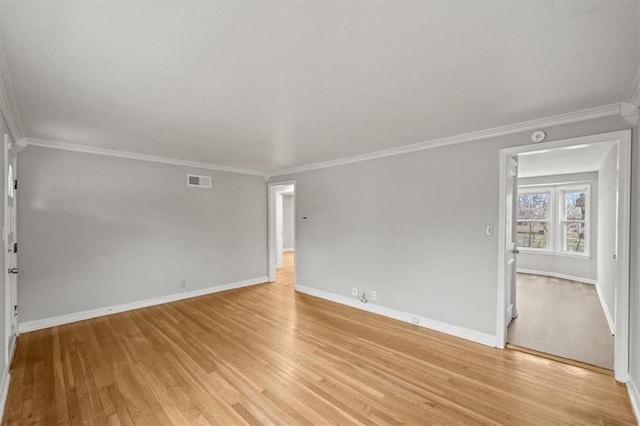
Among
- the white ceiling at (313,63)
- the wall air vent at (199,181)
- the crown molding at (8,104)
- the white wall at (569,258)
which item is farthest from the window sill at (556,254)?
the crown molding at (8,104)

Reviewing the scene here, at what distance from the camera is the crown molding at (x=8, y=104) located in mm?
1807

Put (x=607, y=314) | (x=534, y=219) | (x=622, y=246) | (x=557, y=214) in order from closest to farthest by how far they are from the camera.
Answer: (x=622, y=246), (x=607, y=314), (x=557, y=214), (x=534, y=219)

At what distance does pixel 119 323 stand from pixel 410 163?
4.54 meters

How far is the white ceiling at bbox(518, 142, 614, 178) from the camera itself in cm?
423

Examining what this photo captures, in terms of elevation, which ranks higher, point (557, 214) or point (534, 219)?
point (557, 214)

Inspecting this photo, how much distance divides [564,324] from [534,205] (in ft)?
15.0

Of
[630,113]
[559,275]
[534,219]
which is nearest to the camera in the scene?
[630,113]

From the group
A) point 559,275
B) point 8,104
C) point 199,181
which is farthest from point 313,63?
point 559,275

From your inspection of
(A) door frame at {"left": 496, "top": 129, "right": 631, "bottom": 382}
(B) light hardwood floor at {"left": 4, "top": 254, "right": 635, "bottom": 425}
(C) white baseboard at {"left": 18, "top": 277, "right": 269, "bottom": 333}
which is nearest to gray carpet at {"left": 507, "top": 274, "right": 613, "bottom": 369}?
(A) door frame at {"left": 496, "top": 129, "right": 631, "bottom": 382}

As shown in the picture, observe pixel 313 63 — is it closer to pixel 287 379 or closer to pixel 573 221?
pixel 287 379

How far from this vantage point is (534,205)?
7367 mm

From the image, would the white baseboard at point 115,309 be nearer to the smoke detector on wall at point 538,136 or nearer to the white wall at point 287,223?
the smoke detector on wall at point 538,136

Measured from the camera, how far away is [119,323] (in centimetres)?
383

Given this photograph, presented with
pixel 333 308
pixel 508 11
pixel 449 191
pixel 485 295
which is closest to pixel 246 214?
pixel 333 308
